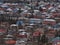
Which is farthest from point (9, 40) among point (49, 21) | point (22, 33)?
point (49, 21)

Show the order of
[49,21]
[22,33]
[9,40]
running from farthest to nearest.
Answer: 1. [49,21]
2. [22,33]
3. [9,40]

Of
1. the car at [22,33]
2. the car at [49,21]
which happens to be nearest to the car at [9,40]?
the car at [22,33]

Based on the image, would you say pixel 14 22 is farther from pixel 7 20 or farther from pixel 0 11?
pixel 0 11

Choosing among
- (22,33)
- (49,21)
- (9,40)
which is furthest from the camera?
(49,21)

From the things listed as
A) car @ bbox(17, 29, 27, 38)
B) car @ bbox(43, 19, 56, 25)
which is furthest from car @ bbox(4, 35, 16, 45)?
car @ bbox(43, 19, 56, 25)

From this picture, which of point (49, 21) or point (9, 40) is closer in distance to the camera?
point (9, 40)

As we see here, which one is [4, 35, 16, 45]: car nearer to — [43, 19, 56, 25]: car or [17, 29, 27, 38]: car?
[17, 29, 27, 38]: car

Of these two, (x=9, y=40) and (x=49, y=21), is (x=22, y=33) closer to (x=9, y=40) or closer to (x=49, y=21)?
(x=9, y=40)

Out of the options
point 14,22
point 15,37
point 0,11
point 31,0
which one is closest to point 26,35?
point 15,37

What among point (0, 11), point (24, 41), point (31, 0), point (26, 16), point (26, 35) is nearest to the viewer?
point (24, 41)

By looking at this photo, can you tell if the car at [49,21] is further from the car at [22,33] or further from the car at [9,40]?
the car at [9,40]

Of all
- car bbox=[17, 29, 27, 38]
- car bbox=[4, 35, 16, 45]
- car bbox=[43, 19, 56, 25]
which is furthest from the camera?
car bbox=[43, 19, 56, 25]
